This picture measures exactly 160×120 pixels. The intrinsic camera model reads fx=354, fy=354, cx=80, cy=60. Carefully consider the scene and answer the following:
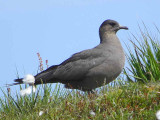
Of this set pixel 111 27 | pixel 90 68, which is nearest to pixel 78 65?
pixel 90 68

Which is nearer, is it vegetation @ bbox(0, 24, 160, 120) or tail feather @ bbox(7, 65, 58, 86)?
vegetation @ bbox(0, 24, 160, 120)

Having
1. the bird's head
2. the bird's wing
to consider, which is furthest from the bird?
the bird's head

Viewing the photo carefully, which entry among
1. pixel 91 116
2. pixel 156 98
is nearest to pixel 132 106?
pixel 156 98

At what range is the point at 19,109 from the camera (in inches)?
268

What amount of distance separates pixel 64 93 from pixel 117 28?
2.22m

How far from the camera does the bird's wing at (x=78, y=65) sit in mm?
7578

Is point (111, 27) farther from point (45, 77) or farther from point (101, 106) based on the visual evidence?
point (101, 106)

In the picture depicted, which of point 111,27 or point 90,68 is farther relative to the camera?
point 111,27

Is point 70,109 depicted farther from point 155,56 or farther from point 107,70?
point 155,56

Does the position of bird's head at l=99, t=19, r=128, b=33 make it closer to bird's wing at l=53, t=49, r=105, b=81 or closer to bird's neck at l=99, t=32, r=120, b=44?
bird's neck at l=99, t=32, r=120, b=44

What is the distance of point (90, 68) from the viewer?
7566mm

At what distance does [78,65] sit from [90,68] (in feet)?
1.00

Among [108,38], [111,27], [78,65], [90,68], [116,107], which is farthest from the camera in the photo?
[111,27]

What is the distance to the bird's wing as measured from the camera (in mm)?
7578
